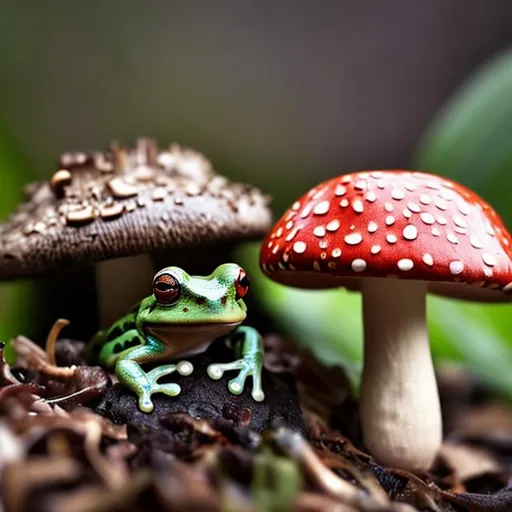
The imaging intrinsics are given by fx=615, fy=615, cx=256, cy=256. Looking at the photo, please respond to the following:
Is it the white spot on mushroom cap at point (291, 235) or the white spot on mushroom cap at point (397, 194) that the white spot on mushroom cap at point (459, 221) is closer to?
the white spot on mushroom cap at point (397, 194)

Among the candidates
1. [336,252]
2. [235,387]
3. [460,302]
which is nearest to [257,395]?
[235,387]

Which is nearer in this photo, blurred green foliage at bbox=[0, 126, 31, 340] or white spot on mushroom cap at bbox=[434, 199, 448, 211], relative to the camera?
white spot on mushroom cap at bbox=[434, 199, 448, 211]

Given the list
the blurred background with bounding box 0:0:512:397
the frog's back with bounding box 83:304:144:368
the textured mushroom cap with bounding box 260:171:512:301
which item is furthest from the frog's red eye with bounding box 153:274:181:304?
the blurred background with bounding box 0:0:512:397

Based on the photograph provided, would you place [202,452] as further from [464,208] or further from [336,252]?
[464,208]

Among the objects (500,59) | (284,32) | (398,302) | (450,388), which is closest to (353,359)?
(450,388)

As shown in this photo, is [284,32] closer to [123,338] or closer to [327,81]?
[327,81]

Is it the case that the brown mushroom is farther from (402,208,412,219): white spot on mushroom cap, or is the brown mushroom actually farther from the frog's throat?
(402,208,412,219): white spot on mushroom cap
